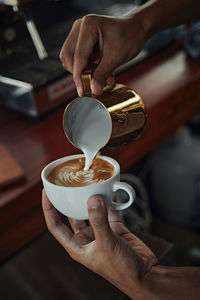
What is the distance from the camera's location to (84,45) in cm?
102

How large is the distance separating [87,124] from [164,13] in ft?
1.68

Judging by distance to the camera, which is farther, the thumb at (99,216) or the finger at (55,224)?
the finger at (55,224)

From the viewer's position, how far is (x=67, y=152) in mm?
1314

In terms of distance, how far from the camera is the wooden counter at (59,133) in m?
1.14

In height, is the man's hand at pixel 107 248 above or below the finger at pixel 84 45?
below

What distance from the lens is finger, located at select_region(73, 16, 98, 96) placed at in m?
1.01

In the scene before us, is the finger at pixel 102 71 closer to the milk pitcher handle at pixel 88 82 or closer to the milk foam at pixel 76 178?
Answer: the milk pitcher handle at pixel 88 82

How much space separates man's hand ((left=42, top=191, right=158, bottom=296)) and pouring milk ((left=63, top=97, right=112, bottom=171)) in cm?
15

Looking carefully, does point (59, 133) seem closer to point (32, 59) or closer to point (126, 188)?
point (32, 59)

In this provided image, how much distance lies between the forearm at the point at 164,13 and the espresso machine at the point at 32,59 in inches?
16.5

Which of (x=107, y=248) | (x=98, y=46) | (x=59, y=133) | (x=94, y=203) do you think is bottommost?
(x=59, y=133)

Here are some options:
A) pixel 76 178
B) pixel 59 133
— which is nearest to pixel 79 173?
pixel 76 178

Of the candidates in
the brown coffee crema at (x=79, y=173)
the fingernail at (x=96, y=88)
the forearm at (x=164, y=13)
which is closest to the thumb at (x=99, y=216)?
the brown coffee crema at (x=79, y=173)

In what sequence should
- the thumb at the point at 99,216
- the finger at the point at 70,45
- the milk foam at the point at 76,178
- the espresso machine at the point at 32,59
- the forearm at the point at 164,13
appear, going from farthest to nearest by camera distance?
the espresso machine at the point at 32,59
the forearm at the point at 164,13
the finger at the point at 70,45
the milk foam at the point at 76,178
the thumb at the point at 99,216
